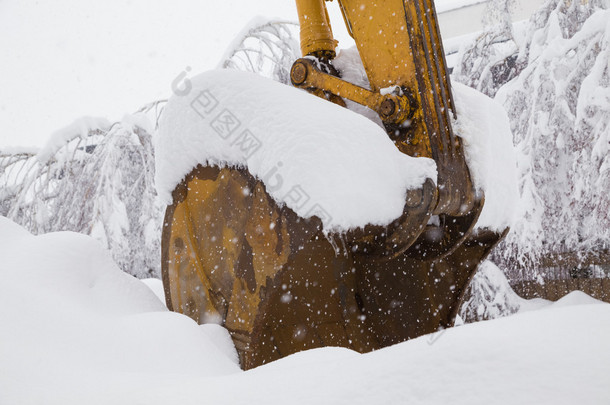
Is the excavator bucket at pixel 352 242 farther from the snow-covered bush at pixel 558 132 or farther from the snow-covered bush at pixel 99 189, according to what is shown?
the snow-covered bush at pixel 99 189

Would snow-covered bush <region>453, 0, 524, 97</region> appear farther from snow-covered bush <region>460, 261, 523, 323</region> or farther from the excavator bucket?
the excavator bucket

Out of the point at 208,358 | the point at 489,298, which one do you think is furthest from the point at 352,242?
the point at 489,298

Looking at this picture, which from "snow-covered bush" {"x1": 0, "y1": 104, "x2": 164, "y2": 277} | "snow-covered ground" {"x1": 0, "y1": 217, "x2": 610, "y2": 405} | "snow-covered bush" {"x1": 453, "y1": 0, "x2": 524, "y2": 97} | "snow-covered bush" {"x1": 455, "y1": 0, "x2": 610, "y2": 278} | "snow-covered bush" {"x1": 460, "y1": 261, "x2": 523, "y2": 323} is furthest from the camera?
"snow-covered bush" {"x1": 453, "y1": 0, "x2": 524, "y2": 97}

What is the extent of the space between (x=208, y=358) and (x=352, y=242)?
95 cm

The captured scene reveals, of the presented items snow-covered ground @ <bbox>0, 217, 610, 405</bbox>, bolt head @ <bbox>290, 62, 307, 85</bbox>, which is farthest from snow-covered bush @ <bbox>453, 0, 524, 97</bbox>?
snow-covered ground @ <bbox>0, 217, 610, 405</bbox>

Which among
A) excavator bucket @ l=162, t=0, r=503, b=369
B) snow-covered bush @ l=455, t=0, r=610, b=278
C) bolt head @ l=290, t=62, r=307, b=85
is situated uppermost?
bolt head @ l=290, t=62, r=307, b=85

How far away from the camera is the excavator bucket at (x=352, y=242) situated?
6.37 feet

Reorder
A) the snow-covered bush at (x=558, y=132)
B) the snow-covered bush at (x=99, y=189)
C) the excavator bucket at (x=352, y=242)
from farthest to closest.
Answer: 1. the snow-covered bush at (x=99, y=189)
2. the snow-covered bush at (x=558, y=132)
3. the excavator bucket at (x=352, y=242)

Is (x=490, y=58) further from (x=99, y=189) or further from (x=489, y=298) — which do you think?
(x=99, y=189)

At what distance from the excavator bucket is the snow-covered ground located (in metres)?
0.27

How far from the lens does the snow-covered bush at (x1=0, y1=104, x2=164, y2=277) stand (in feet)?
16.8

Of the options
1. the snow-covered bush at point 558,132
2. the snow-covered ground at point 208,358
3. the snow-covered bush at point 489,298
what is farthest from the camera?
the snow-covered bush at point 489,298

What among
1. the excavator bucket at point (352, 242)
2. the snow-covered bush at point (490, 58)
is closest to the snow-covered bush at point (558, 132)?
the snow-covered bush at point (490, 58)

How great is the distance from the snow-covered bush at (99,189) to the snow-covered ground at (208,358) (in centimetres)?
314
